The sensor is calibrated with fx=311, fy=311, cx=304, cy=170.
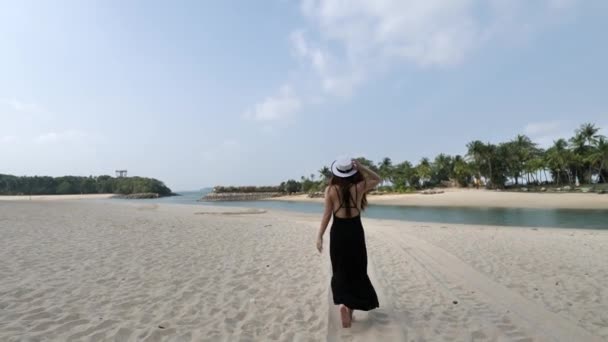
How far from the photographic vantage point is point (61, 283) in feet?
17.5

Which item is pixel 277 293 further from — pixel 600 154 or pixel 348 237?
pixel 600 154

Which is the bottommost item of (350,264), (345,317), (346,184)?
(345,317)

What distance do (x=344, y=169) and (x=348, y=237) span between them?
2.78 ft

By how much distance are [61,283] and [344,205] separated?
5121mm

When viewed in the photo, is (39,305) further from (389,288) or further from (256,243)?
(256,243)

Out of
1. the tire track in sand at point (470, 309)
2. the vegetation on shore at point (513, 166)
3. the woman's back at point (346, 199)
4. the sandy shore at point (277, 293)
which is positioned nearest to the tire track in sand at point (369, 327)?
the sandy shore at point (277, 293)

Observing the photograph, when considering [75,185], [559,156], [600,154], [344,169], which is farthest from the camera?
[75,185]

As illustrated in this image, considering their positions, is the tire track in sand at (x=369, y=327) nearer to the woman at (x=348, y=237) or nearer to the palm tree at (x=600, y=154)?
the woman at (x=348, y=237)

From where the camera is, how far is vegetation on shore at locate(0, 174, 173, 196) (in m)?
116

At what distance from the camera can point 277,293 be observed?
5.28 m

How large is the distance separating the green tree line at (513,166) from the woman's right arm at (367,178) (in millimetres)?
66184

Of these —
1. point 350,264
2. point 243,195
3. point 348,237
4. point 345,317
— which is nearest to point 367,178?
point 348,237

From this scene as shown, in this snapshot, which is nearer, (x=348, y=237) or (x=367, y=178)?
(x=348, y=237)

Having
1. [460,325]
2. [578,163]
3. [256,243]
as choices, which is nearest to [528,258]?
[460,325]
